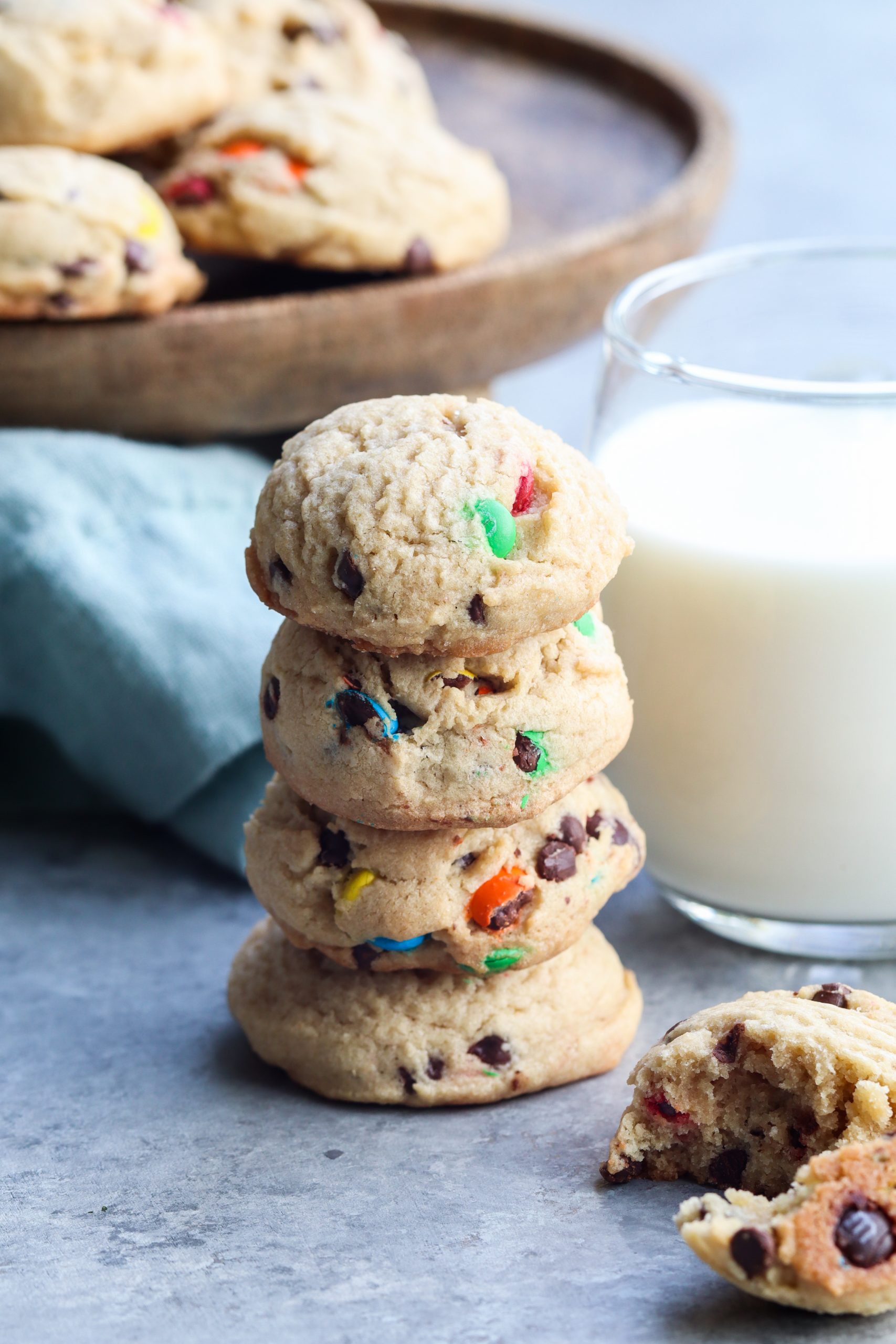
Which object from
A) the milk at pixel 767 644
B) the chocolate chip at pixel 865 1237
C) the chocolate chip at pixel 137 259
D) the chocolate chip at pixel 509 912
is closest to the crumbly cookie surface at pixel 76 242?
the chocolate chip at pixel 137 259

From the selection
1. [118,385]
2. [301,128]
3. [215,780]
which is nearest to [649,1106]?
[215,780]

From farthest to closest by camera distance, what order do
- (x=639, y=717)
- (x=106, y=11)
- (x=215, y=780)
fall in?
(x=106, y=11), (x=215, y=780), (x=639, y=717)

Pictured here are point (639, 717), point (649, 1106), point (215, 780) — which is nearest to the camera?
point (649, 1106)

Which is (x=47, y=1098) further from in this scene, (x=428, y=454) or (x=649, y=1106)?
(x=428, y=454)

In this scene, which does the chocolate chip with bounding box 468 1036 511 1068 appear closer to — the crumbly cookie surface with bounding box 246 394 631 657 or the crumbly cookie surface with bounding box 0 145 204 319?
the crumbly cookie surface with bounding box 246 394 631 657

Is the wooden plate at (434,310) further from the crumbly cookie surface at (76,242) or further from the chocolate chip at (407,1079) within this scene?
the chocolate chip at (407,1079)

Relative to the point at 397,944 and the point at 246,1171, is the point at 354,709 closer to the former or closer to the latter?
the point at 397,944

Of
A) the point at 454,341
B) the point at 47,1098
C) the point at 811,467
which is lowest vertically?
the point at 47,1098
